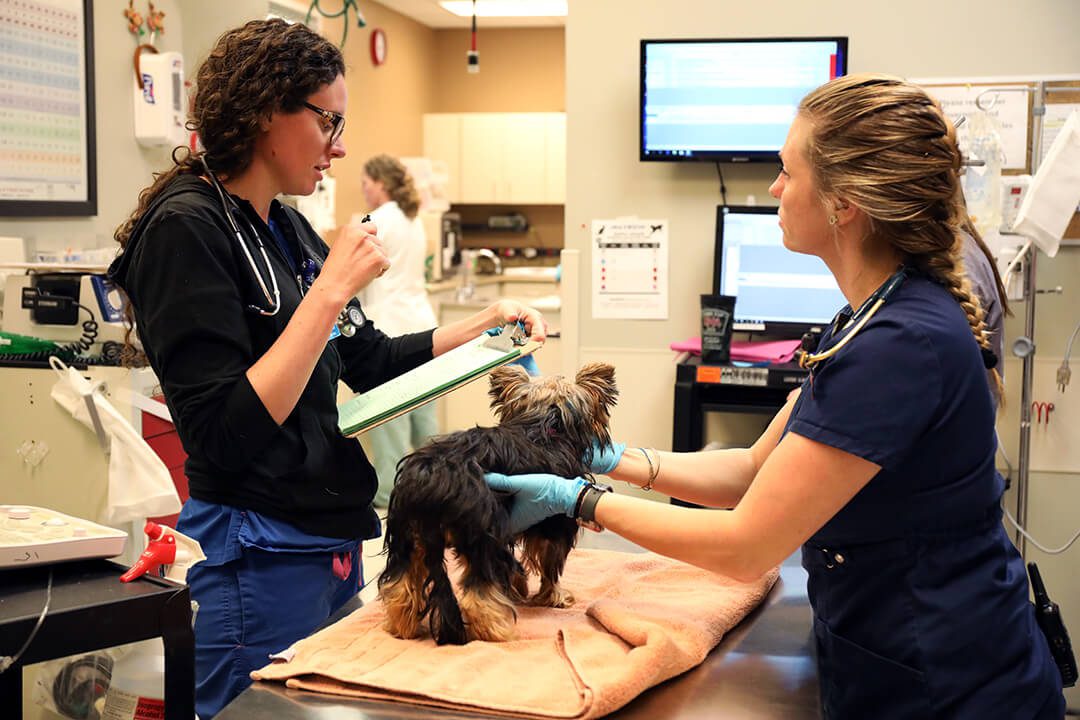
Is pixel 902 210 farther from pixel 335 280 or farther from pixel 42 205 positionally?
pixel 42 205

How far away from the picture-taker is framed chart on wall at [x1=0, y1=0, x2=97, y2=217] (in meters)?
3.64

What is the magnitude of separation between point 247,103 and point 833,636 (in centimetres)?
113

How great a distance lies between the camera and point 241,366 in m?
1.45

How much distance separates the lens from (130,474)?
282 centimetres

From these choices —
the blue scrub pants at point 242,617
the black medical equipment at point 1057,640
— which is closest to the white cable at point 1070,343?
the black medical equipment at point 1057,640

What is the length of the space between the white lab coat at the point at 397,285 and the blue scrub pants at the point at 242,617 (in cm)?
386

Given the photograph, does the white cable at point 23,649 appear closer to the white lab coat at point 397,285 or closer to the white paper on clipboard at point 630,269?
the white paper on clipboard at point 630,269

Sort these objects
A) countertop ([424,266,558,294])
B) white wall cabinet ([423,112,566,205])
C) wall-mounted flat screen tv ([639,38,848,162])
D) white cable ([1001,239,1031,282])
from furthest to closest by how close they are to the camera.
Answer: white wall cabinet ([423,112,566,205])
countertop ([424,266,558,294])
wall-mounted flat screen tv ([639,38,848,162])
white cable ([1001,239,1031,282])

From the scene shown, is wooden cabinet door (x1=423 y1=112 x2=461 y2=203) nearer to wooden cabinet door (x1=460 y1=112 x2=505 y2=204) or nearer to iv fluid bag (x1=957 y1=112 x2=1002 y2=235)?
wooden cabinet door (x1=460 y1=112 x2=505 y2=204)

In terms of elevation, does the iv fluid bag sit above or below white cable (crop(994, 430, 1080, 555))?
above

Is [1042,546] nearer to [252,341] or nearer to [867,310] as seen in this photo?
[867,310]

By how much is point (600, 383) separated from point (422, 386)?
316mm

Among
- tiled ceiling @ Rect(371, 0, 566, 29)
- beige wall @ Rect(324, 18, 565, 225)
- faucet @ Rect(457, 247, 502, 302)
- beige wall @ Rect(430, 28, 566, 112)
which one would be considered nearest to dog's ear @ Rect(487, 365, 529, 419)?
faucet @ Rect(457, 247, 502, 302)

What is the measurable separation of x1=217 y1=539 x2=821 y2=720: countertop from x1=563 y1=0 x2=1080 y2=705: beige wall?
7.83 ft
